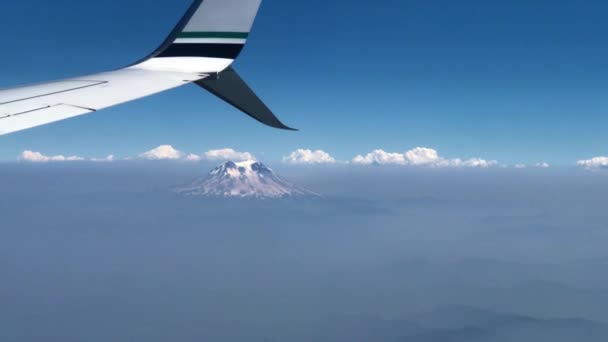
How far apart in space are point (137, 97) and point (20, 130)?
1610 mm

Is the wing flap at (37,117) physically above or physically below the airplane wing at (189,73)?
below

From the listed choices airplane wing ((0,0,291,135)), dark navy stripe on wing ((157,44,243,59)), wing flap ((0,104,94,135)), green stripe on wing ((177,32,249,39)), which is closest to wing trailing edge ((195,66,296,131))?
airplane wing ((0,0,291,135))

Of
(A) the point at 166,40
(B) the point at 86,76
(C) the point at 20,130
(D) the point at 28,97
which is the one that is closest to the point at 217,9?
(A) the point at 166,40

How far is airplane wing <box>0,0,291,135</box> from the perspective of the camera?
4531 millimetres

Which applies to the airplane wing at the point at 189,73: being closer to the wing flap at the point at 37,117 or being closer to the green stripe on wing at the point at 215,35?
the green stripe on wing at the point at 215,35

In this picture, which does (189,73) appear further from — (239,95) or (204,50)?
(239,95)

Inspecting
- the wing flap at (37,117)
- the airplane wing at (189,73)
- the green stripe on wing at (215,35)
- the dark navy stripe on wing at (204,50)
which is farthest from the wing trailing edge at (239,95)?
the wing flap at (37,117)

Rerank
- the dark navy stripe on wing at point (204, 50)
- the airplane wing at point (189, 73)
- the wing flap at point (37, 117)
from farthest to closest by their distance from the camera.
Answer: the dark navy stripe on wing at point (204, 50), the airplane wing at point (189, 73), the wing flap at point (37, 117)

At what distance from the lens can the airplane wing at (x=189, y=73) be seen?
4.53 m

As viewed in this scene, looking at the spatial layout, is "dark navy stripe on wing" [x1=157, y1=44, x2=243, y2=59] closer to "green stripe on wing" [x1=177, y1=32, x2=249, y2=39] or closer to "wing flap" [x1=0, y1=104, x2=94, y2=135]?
"green stripe on wing" [x1=177, y1=32, x2=249, y2=39]

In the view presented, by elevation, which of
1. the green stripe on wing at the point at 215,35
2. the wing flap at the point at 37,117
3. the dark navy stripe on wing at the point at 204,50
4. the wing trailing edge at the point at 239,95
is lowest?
the wing flap at the point at 37,117

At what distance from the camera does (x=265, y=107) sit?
5.06 metres

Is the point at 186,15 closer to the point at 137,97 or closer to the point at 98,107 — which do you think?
the point at 137,97

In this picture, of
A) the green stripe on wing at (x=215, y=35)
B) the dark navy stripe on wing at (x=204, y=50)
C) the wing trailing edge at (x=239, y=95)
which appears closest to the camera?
the wing trailing edge at (x=239, y=95)
